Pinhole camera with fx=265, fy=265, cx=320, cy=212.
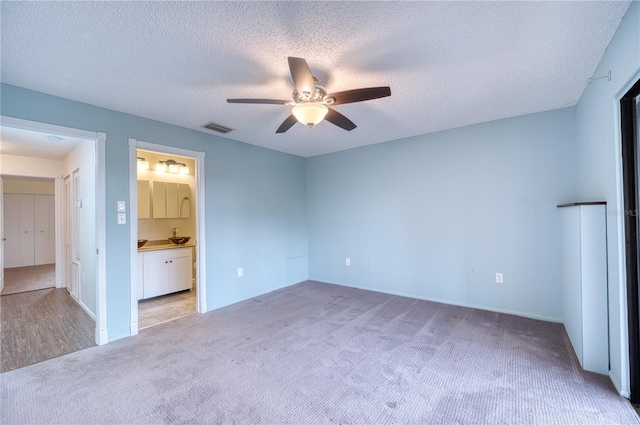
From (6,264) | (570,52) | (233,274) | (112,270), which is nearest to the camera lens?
(570,52)

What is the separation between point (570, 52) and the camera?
196cm

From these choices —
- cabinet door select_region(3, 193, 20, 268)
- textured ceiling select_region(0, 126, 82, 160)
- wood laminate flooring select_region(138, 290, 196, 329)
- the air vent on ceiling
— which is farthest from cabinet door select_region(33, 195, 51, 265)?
the air vent on ceiling

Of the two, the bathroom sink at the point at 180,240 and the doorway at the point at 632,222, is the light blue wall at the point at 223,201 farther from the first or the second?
the doorway at the point at 632,222

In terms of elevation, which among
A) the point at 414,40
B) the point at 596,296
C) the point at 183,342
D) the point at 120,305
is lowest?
the point at 183,342

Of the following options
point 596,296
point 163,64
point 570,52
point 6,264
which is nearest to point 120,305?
point 163,64

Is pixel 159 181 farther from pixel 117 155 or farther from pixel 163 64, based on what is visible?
pixel 163 64

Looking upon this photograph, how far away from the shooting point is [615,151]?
1.84 metres

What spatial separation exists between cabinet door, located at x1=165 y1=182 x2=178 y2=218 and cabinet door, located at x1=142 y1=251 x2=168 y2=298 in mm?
885

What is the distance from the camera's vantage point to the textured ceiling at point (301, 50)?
1.53m

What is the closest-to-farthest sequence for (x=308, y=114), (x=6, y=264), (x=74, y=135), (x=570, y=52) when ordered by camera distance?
1. (x=570, y=52)
2. (x=308, y=114)
3. (x=74, y=135)
4. (x=6, y=264)

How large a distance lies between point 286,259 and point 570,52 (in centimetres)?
435

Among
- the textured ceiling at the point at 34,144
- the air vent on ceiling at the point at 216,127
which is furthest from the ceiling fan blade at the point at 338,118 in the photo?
the textured ceiling at the point at 34,144

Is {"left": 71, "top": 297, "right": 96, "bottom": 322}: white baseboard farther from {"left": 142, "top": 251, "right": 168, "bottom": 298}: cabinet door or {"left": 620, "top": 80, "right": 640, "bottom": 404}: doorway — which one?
{"left": 620, "top": 80, "right": 640, "bottom": 404}: doorway

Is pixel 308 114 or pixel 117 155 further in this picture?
pixel 117 155
